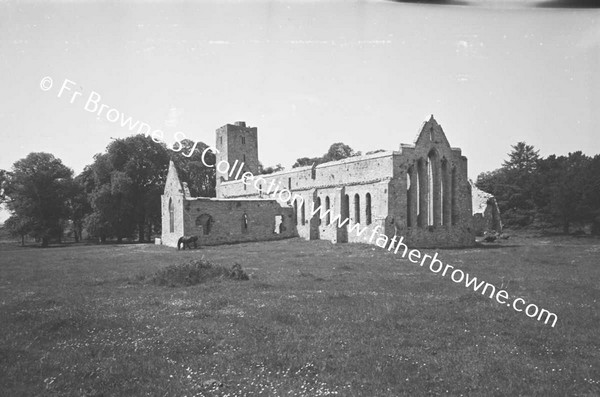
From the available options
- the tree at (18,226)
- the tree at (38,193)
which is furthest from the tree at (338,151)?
the tree at (18,226)

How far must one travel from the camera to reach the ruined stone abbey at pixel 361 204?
1237 inches

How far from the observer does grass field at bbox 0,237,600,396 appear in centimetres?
653

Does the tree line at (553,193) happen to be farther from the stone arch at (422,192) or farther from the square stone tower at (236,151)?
the square stone tower at (236,151)

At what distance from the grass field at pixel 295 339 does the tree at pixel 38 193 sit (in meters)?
12.0

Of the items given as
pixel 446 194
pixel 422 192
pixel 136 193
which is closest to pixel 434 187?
pixel 446 194

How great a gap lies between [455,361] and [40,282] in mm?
14838

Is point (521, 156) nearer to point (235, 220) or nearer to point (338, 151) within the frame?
point (338, 151)

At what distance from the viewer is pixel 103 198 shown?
149 feet

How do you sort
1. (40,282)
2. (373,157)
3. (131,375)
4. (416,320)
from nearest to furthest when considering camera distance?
(131,375) < (416,320) < (40,282) < (373,157)

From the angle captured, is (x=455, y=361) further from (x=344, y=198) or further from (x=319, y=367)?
(x=344, y=198)

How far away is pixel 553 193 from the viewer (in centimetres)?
5262

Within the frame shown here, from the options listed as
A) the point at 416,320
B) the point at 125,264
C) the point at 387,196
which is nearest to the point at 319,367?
the point at 416,320

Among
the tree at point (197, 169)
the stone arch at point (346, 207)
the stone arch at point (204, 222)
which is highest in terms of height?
the tree at point (197, 169)

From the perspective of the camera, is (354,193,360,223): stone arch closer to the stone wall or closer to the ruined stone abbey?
the ruined stone abbey
